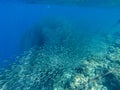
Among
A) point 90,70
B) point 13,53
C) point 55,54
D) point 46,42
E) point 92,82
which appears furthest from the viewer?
point 46,42

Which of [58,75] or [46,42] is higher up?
[46,42]

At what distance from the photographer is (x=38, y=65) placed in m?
20.8

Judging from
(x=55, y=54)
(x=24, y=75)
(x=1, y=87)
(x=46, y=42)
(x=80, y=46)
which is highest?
(x=46, y=42)

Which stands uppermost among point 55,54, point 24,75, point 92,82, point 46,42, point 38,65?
point 46,42

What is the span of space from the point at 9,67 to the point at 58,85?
677 centimetres

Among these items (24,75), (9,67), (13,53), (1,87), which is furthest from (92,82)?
(13,53)

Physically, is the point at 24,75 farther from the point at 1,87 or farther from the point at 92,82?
the point at 92,82

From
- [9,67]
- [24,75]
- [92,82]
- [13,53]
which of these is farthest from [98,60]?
[13,53]

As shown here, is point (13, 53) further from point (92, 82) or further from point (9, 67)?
point (92, 82)

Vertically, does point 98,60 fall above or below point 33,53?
below

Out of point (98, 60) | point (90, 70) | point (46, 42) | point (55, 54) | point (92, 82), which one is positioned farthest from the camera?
point (46, 42)

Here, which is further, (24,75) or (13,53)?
(13,53)

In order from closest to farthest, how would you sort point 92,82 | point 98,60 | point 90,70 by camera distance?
point 92,82 → point 90,70 → point 98,60

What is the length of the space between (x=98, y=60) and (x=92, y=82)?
4329 millimetres
